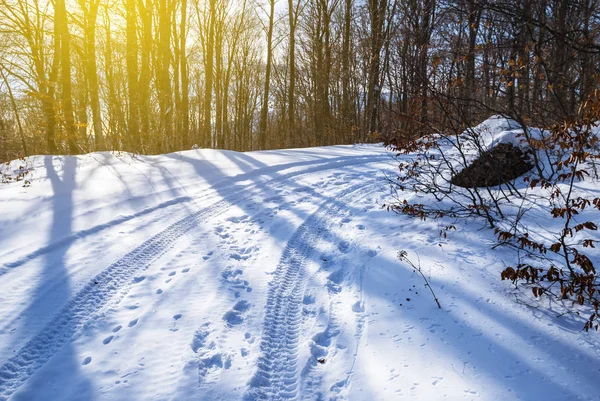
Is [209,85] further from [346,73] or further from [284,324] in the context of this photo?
[284,324]

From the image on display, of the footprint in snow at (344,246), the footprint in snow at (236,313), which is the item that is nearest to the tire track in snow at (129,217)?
the footprint in snow at (236,313)

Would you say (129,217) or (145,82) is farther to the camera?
(145,82)

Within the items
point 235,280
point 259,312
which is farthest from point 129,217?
point 259,312

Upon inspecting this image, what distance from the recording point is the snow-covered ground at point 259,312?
2105 millimetres

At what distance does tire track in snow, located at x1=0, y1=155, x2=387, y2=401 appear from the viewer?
214cm

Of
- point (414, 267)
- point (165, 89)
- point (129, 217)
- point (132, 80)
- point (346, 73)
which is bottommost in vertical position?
point (414, 267)

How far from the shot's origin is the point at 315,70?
19453 mm

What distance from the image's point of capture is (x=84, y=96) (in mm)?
20844

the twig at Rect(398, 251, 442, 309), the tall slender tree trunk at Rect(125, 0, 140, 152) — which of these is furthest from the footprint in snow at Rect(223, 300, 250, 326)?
the tall slender tree trunk at Rect(125, 0, 140, 152)

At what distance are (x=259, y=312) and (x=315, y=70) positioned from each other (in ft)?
61.8

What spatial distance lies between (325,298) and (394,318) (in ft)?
2.18

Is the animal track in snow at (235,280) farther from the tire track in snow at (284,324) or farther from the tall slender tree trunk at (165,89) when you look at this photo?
the tall slender tree trunk at (165,89)

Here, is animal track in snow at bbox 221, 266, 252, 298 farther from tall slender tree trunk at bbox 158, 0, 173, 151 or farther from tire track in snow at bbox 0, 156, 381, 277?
tall slender tree trunk at bbox 158, 0, 173, 151

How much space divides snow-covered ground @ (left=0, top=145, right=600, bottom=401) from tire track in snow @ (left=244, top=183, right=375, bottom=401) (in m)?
0.01
